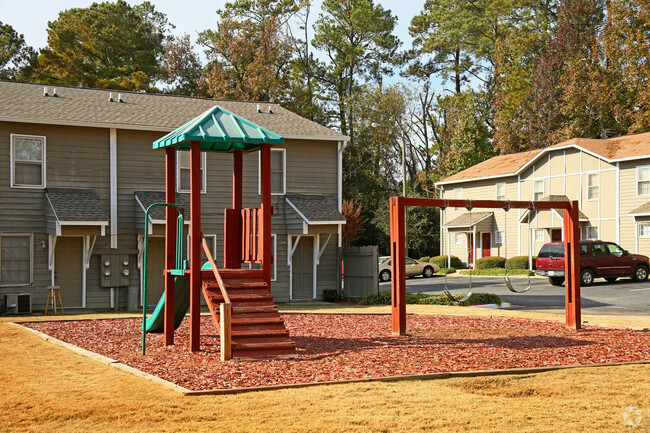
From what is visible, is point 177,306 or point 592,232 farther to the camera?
A: point 592,232

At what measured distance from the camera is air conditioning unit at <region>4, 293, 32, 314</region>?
19562mm

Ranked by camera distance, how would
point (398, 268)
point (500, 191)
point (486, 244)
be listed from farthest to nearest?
point (486, 244)
point (500, 191)
point (398, 268)

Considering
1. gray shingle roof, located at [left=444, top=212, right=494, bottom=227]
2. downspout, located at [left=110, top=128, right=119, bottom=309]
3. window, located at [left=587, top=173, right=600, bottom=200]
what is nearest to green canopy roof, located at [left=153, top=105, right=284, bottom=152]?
downspout, located at [left=110, top=128, right=119, bottom=309]

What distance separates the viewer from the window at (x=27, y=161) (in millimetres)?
20391

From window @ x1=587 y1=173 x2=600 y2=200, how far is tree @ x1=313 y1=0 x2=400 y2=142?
70.2ft

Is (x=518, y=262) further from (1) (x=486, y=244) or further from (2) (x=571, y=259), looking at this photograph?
(2) (x=571, y=259)

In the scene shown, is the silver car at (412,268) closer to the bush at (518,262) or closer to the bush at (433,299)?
the bush at (518,262)

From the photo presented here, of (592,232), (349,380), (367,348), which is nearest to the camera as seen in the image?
(349,380)

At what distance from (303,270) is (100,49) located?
32810 mm

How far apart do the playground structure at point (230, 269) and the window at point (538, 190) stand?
28816mm

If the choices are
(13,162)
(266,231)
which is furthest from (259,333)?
(13,162)

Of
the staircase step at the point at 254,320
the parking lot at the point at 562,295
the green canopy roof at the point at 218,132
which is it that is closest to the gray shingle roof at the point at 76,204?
the green canopy roof at the point at 218,132

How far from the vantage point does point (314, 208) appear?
76.9 ft

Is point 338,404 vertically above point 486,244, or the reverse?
point 486,244
